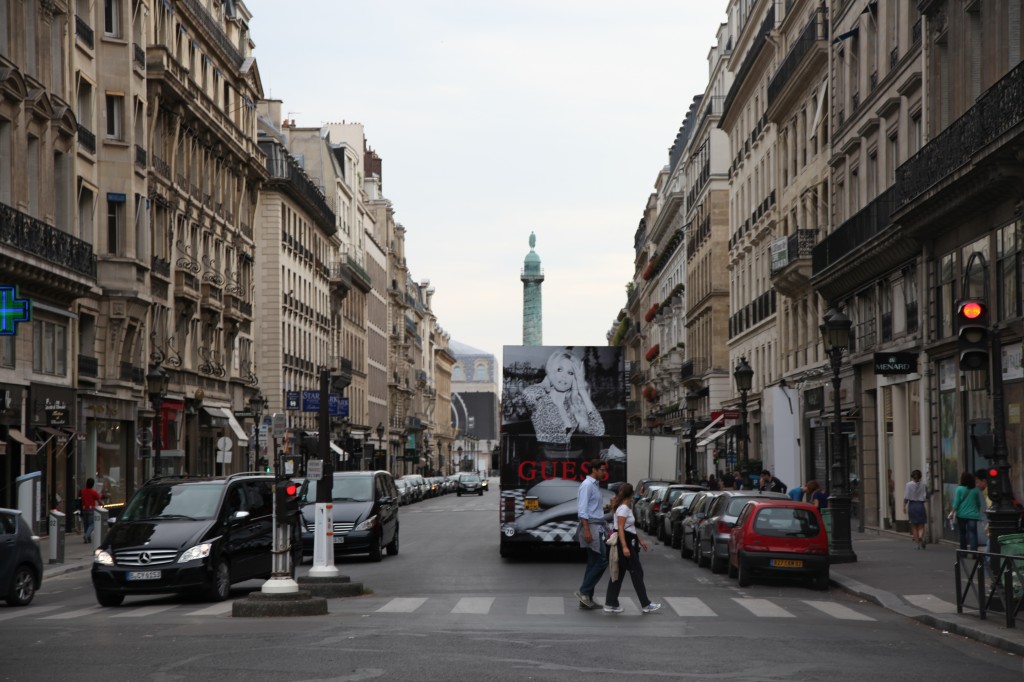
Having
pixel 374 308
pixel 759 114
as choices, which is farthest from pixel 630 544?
pixel 374 308

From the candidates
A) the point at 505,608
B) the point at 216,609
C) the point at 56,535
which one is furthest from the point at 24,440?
the point at 505,608

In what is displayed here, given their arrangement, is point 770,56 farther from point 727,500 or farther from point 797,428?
point 727,500

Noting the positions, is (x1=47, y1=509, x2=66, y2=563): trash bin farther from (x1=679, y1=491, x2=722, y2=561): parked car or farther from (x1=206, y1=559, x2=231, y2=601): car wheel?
(x1=679, y1=491, x2=722, y2=561): parked car

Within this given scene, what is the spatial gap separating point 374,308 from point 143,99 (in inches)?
2926

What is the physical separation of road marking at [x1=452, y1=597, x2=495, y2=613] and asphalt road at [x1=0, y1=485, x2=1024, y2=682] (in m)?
0.03

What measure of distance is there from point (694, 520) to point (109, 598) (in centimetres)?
1349

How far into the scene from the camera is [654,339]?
4437 inches

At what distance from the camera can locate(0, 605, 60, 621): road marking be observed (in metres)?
20.8

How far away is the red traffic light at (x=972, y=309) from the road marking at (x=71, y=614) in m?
11.6

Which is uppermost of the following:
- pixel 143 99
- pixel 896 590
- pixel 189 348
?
pixel 143 99

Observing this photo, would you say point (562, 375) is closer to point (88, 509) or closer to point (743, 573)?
point (743, 573)

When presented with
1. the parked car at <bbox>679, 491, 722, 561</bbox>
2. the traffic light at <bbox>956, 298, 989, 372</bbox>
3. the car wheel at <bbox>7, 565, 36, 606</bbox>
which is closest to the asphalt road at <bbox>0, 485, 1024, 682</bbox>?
the car wheel at <bbox>7, 565, 36, 606</bbox>

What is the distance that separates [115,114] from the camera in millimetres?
50844

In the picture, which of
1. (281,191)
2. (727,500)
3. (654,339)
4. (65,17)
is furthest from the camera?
(654,339)
